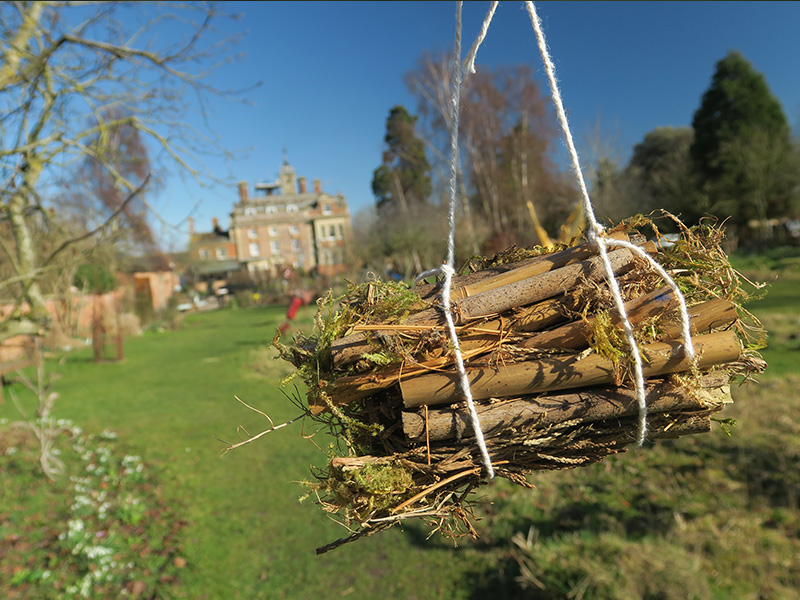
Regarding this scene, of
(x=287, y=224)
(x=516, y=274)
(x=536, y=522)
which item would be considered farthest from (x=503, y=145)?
(x=287, y=224)

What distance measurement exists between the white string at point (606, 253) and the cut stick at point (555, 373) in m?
0.05

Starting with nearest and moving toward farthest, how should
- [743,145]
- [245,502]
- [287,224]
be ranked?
1. [245,502]
2. [743,145]
3. [287,224]

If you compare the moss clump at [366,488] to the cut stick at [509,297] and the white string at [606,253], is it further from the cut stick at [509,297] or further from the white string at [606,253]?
the white string at [606,253]

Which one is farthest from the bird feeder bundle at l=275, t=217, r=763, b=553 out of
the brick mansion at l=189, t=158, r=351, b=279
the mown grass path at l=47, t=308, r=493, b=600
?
the brick mansion at l=189, t=158, r=351, b=279

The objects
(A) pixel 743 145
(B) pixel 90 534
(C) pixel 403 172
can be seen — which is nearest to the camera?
(B) pixel 90 534

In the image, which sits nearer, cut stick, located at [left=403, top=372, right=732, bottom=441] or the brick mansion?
cut stick, located at [left=403, top=372, right=732, bottom=441]

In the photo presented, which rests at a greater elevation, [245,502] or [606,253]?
[606,253]

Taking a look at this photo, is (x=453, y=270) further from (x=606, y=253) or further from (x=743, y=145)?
(x=743, y=145)

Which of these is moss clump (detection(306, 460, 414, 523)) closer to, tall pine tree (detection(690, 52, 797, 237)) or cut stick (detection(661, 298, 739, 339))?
cut stick (detection(661, 298, 739, 339))

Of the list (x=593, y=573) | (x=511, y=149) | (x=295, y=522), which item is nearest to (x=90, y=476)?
(x=295, y=522)

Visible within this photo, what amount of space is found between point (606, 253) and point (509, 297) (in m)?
0.29

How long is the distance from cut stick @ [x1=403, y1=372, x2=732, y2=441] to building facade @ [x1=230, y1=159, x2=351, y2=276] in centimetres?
4244

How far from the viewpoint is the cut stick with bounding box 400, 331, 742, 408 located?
1.32 m

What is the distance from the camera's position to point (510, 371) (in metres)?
1.34
